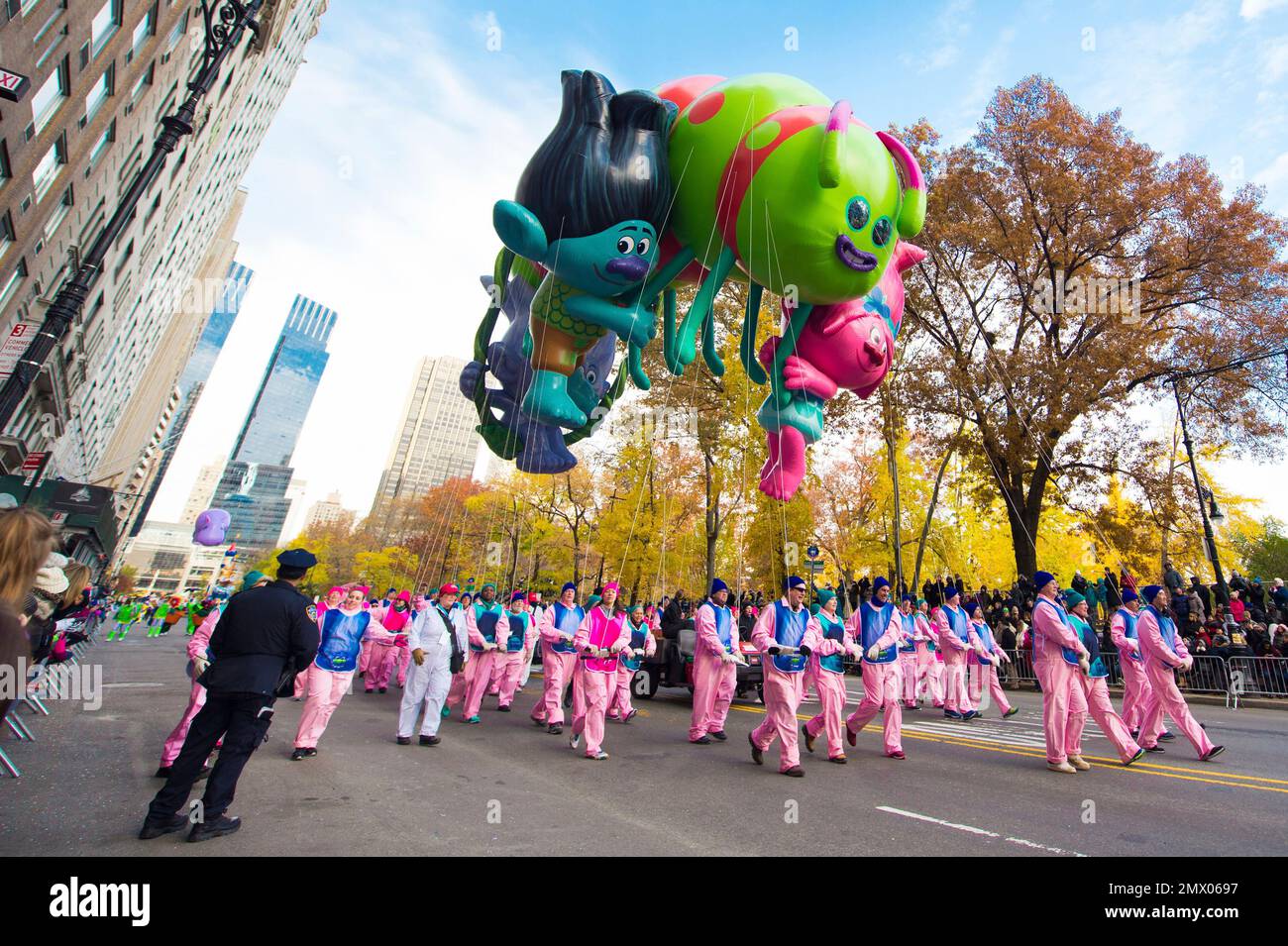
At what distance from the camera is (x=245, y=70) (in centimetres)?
3359

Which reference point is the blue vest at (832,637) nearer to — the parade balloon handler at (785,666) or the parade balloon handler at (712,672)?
the parade balloon handler at (785,666)

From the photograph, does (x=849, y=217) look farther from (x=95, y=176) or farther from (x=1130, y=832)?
(x=95, y=176)

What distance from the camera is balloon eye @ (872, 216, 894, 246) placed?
22.1ft

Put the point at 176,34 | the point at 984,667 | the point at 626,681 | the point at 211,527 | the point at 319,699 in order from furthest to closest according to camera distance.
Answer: the point at 176,34, the point at 984,667, the point at 211,527, the point at 626,681, the point at 319,699

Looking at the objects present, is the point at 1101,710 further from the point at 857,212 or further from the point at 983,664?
the point at 857,212

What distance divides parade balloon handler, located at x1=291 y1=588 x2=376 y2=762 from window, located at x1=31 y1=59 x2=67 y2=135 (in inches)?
634

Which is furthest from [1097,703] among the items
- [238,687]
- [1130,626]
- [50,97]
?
[50,97]

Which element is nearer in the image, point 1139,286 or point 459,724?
point 459,724

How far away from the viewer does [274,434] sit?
566ft

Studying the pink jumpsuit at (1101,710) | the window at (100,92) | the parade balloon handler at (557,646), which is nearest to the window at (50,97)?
the window at (100,92)

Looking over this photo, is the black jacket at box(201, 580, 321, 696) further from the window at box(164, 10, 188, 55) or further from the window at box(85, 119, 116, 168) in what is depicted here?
the window at box(164, 10, 188, 55)

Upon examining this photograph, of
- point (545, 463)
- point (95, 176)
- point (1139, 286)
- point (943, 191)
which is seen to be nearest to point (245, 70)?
point (95, 176)

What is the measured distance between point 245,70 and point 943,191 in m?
35.5

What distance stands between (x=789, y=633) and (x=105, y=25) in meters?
23.7
